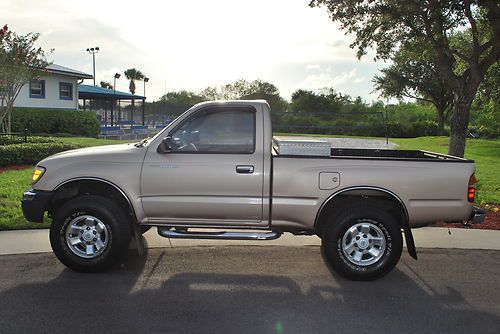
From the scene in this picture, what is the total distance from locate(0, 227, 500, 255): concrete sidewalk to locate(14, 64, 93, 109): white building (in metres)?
21.4

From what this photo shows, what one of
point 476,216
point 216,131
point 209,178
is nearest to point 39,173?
point 209,178

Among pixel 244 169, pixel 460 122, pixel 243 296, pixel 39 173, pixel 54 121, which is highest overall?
pixel 460 122

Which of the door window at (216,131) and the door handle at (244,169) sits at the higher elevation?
the door window at (216,131)

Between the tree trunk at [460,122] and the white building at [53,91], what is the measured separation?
2184 cm

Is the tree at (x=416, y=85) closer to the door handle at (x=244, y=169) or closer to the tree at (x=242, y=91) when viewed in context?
the tree at (x=242, y=91)

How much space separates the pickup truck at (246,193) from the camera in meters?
5.32

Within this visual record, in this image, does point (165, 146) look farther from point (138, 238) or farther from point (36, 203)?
point (36, 203)

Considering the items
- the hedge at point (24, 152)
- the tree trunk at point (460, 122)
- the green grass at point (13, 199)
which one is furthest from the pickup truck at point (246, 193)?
the hedge at point (24, 152)

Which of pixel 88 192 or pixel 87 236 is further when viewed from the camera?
pixel 88 192

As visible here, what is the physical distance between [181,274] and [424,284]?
2.72 meters

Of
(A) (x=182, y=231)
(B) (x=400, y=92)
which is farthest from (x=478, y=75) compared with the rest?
(B) (x=400, y=92)

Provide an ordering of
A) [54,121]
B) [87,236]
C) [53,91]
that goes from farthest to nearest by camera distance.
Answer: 1. [53,91]
2. [54,121]
3. [87,236]

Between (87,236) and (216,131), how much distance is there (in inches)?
73.9

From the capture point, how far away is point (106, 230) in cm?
542
